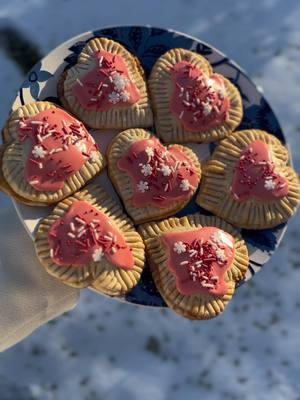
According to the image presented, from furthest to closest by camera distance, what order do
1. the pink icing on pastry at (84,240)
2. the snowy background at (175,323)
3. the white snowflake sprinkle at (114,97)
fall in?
the snowy background at (175,323) → the white snowflake sprinkle at (114,97) → the pink icing on pastry at (84,240)

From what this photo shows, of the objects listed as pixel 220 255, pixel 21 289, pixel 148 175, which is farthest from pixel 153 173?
pixel 21 289

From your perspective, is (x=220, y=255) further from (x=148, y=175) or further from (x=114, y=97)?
(x=114, y=97)

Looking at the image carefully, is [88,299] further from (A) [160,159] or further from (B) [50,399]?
(A) [160,159]

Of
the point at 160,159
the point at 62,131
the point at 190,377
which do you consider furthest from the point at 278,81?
the point at 190,377

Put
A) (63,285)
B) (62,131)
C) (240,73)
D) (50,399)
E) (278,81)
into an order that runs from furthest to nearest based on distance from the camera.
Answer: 1. (278,81)
2. (50,399)
3. (240,73)
4. (63,285)
5. (62,131)

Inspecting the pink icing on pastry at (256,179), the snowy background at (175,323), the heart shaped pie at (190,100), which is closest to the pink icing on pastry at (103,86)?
the heart shaped pie at (190,100)

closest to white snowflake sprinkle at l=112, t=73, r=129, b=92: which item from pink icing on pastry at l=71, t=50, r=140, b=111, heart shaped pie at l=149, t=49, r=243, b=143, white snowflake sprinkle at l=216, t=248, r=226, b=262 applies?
pink icing on pastry at l=71, t=50, r=140, b=111

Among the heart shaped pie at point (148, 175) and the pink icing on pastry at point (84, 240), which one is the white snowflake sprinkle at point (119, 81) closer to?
the heart shaped pie at point (148, 175)
